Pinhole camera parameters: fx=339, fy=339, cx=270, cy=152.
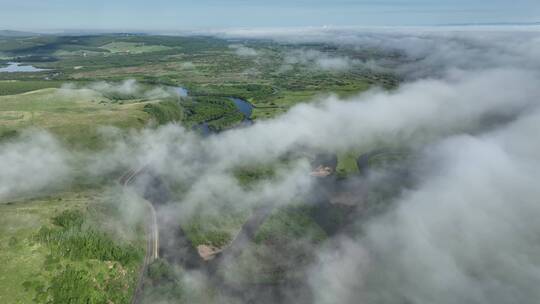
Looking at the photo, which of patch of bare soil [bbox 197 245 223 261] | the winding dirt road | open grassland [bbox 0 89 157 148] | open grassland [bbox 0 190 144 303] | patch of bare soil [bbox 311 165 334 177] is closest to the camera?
open grassland [bbox 0 190 144 303]

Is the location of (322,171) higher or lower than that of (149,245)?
higher

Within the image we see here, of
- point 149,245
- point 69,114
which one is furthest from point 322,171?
point 69,114

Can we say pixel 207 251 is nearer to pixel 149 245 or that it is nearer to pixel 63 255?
pixel 149 245

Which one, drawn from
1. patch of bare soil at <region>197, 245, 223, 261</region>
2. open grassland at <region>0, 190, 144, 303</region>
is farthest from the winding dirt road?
patch of bare soil at <region>197, 245, 223, 261</region>

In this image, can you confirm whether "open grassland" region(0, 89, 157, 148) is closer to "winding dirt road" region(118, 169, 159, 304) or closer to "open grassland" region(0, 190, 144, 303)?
"winding dirt road" region(118, 169, 159, 304)

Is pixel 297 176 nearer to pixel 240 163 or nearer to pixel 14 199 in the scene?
pixel 240 163

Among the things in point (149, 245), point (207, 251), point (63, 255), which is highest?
point (63, 255)

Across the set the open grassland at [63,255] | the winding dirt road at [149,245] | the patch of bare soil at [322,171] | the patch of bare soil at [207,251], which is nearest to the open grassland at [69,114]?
the winding dirt road at [149,245]

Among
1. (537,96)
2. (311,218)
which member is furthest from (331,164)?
(537,96)
